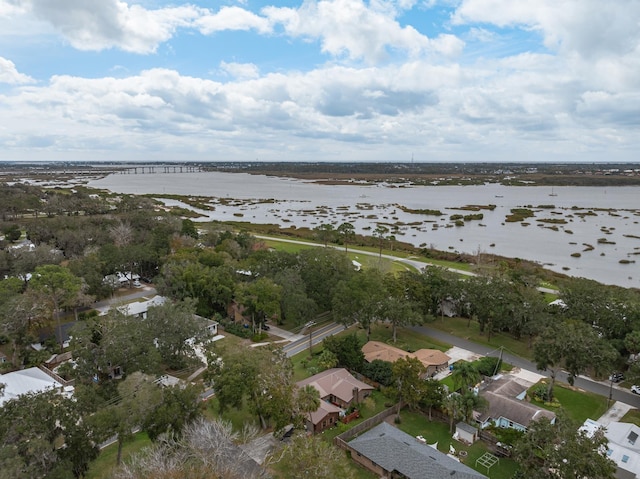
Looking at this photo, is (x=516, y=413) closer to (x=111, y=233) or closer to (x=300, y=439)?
(x=300, y=439)

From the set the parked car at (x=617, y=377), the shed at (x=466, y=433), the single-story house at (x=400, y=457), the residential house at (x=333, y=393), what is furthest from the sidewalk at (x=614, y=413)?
the residential house at (x=333, y=393)

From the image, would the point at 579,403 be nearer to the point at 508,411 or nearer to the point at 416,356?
the point at 508,411

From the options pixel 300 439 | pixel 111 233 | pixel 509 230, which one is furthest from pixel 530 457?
pixel 509 230

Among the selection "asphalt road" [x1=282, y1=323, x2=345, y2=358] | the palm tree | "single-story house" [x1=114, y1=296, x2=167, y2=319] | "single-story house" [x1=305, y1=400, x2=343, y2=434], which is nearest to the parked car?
"single-story house" [x1=305, y1=400, x2=343, y2=434]

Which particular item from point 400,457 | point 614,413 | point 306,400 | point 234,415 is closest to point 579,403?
point 614,413

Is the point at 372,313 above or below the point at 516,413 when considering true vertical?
above

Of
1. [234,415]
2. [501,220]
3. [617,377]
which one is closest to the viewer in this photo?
[234,415]
